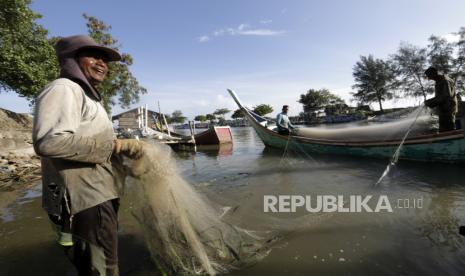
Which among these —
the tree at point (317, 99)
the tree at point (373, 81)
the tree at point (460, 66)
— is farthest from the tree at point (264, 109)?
the tree at point (460, 66)

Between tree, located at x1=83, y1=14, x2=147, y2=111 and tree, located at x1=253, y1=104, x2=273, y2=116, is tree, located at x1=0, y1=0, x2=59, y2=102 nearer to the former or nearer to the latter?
tree, located at x1=83, y1=14, x2=147, y2=111

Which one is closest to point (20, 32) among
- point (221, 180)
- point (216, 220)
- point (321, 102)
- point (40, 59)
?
point (40, 59)

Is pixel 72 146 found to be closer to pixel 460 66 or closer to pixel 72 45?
pixel 72 45

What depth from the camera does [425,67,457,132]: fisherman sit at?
24.5 ft

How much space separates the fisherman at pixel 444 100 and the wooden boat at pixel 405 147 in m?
0.60

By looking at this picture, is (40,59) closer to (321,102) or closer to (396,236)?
(396,236)

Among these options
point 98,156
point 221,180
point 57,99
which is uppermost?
point 57,99

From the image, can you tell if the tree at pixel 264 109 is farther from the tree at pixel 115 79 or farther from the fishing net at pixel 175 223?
the fishing net at pixel 175 223

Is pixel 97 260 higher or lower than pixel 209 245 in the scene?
higher

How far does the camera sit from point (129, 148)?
2.03m

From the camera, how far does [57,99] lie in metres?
1.44

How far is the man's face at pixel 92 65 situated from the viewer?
1819mm

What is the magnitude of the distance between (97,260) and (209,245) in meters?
1.27

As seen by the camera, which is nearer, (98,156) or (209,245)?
(98,156)
